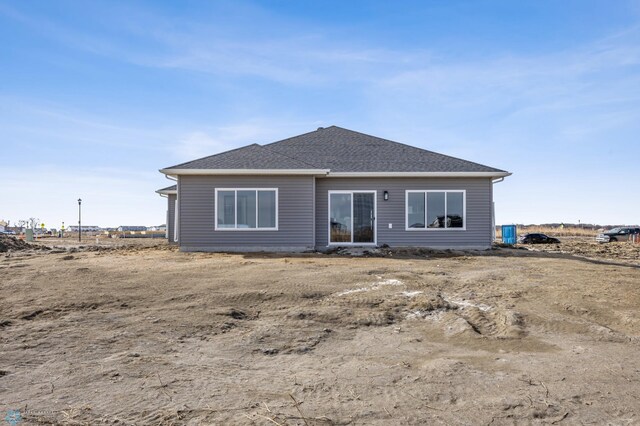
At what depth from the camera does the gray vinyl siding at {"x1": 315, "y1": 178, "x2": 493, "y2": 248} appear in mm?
14781

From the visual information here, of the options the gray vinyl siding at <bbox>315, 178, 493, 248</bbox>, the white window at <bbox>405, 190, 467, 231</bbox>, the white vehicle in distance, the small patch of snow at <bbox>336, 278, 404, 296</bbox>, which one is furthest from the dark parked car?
the small patch of snow at <bbox>336, 278, 404, 296</bbox>

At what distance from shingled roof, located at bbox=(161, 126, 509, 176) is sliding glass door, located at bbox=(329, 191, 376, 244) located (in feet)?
3.04

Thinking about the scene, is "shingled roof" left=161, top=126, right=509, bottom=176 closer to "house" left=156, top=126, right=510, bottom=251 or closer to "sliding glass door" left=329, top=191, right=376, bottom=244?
"house" left=156, top=126, right=510, bottom=251

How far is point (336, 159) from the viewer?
623 inches

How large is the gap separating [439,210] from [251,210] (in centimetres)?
641

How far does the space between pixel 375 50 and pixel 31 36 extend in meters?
10.6

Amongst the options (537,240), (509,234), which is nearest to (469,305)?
(509,234)

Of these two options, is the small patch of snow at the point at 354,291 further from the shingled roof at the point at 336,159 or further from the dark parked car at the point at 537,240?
the dark parked car at the point at 537,240

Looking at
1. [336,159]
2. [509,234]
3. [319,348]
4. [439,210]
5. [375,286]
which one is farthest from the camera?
[509,234]

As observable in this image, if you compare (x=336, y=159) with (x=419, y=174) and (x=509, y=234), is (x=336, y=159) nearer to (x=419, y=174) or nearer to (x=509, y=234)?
(x=419, y=174)

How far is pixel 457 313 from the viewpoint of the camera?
20.2 ft

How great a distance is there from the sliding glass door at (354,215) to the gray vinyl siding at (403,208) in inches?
8.1

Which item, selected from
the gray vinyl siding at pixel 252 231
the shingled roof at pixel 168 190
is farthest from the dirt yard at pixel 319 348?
the shingled roof at pixel 168 190

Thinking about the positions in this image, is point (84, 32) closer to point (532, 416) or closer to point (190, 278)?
point (190, 278)
